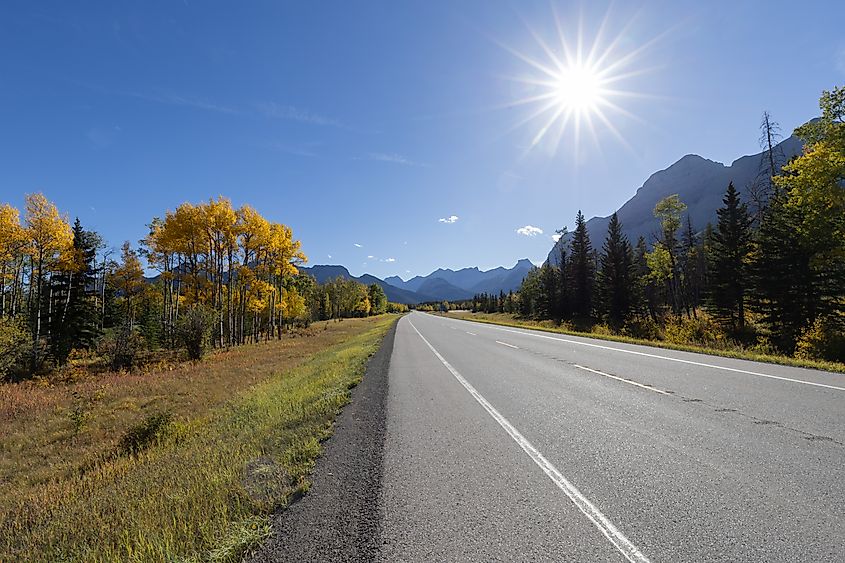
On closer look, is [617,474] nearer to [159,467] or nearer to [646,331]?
[159,467]

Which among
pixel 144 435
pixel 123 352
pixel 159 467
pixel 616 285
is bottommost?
pixel 144 435

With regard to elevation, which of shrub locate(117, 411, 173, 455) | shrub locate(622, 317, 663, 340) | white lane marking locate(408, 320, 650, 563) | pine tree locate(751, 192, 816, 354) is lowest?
shrub locate(117, 411, 173, 455)

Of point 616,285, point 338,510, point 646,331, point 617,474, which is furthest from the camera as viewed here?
point 616,285

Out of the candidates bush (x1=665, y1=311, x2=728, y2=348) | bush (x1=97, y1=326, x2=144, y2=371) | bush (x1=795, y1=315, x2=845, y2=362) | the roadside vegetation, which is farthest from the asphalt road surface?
bush (x1=97, y1=326, x2=144, y2=371)

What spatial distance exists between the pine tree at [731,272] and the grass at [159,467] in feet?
99.9

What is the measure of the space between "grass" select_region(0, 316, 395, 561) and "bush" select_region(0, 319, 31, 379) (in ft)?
18.7

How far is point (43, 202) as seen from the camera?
23.8 m

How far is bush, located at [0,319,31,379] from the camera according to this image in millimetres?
18047

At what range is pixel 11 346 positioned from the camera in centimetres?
1867

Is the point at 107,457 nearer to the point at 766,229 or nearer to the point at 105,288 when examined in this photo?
the point at 766,229

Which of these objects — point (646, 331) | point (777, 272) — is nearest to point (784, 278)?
point (777, 272)

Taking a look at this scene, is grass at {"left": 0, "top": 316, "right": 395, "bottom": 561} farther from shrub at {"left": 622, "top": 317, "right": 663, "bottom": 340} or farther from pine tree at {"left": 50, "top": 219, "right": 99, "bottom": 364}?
shrub at {"left": 622, "top": 317, "right": 663, "bottom": 340}

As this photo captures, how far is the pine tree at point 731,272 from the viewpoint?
2825cm

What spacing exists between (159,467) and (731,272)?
37461 mm
